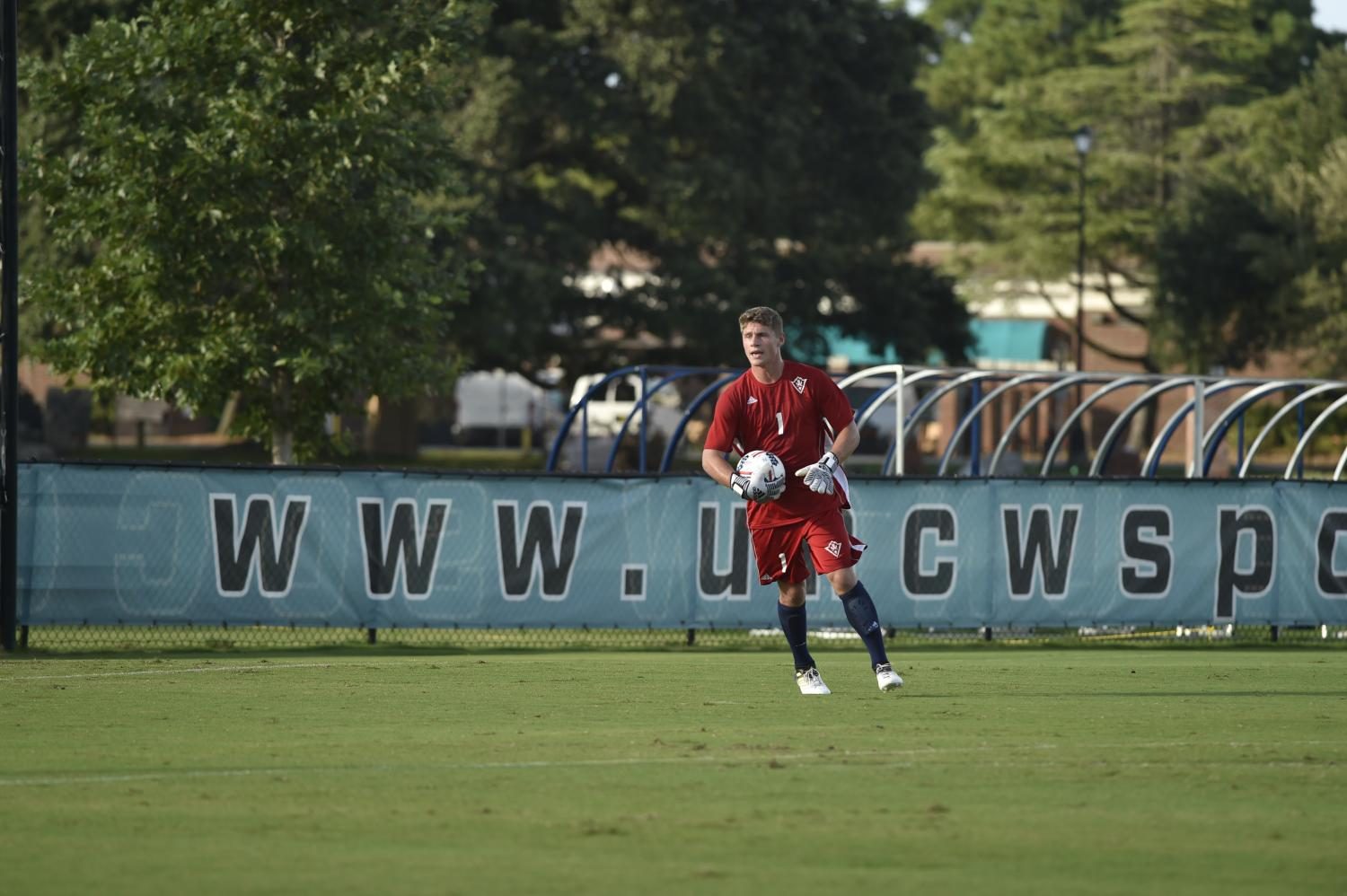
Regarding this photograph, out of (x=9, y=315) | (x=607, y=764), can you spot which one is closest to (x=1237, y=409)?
(x=9, y=315)

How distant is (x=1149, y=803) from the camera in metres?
7.94

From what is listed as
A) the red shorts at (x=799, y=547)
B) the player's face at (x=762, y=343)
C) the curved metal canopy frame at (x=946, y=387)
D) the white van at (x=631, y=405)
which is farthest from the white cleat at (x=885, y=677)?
the white van at (x=631, y=405)

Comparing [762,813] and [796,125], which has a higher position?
[796,125]

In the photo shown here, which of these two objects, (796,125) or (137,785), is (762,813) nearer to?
(137,785)

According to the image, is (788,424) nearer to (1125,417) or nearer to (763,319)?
(763,319)

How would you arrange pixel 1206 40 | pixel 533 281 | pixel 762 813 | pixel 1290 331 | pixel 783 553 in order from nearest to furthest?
pixel 762 813, pixel 783 553, pixel 533 281, pixel 1290 331, pixel 1206 40

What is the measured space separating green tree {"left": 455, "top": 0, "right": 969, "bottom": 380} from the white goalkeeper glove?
29840mm

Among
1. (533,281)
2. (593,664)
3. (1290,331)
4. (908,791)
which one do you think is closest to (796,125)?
(533,281)

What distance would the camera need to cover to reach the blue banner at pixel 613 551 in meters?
16.2

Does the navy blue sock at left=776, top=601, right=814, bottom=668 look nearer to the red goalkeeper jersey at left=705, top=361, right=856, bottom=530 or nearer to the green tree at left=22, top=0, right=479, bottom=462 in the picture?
the red goalkeeper jersey at left=705, top=361, right=856, bottom=530

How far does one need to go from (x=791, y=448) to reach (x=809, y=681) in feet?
5.17

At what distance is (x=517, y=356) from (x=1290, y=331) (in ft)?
68.1

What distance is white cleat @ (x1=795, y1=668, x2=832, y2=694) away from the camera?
11984 mm

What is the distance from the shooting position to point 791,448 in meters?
11.2
